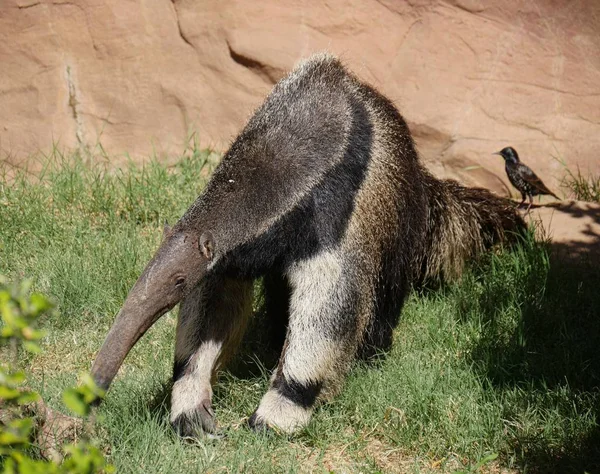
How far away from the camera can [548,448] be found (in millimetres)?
4105

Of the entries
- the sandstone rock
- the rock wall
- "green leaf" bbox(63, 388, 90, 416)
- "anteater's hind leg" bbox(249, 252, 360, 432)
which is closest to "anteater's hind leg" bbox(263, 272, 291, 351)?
"anteater's hind leg" bbox(249, 252, 360, 432)

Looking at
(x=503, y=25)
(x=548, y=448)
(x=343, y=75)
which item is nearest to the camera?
(x=548, y=448)

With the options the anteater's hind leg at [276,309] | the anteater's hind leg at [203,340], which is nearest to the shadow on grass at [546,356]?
the anteater's hind leg at [276,309]

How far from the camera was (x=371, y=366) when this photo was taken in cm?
505

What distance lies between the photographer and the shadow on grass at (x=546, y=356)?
13.5 ft

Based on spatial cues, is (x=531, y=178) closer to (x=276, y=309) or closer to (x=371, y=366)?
(x=371, y=366)

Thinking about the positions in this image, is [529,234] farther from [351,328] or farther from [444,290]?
[351,328]

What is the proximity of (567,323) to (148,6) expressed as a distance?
4714mm

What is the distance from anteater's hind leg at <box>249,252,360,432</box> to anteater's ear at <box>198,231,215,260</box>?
0.47m

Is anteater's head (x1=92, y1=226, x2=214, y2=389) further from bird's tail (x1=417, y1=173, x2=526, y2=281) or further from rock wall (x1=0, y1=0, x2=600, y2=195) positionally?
rock wall (x1=0, y1=0, x2=600, y2=195)

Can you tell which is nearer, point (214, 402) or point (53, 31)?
point (214, 402)

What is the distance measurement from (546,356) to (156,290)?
2.41 m

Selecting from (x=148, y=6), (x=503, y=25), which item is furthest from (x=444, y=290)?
(x=148, y=6)

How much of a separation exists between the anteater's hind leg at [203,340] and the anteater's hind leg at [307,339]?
325 mm
